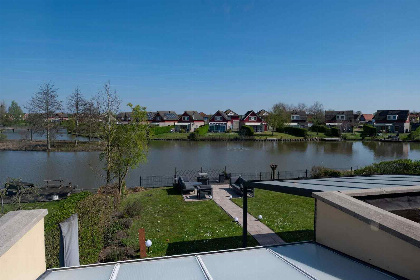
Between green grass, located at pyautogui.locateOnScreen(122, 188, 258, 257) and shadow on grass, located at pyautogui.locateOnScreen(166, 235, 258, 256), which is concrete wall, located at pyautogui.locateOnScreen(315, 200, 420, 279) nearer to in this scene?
shadow on grass, located at pyautogui.locateOnScreen(166, 235, 258, 256)

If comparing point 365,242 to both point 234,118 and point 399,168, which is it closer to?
point 399,168

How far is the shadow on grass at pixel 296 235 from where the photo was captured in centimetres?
891

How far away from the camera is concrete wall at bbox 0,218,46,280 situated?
110 inches

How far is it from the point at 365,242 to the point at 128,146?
12.9 meters

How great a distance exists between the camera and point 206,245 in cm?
850

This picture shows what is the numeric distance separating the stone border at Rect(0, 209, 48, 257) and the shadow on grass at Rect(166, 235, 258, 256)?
5046 millimetres

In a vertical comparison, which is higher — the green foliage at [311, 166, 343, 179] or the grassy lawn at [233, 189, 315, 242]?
the green foliage at [311, 166, 343, 179]

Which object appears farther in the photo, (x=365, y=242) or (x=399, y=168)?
(x=399, y=168)

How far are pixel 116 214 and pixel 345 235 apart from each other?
29.2ft

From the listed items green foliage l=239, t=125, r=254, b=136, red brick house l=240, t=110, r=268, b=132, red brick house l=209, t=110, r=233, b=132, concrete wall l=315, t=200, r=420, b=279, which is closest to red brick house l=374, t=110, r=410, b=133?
red brick house l=240, t=110, r=268, b=132

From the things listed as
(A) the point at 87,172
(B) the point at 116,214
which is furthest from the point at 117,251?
(A) the point at 87,172

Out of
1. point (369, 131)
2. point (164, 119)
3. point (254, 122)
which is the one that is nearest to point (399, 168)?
point (369, 131)

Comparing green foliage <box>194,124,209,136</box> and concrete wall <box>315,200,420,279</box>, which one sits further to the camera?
green foliage <box>194,124,209,136</box>

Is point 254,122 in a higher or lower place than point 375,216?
higher
